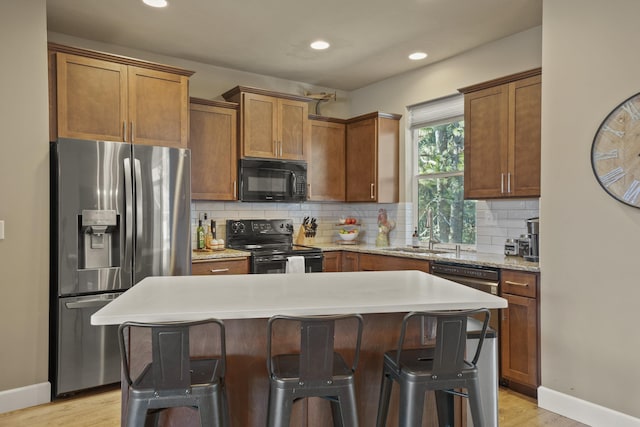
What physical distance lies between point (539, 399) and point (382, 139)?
9.26 ft

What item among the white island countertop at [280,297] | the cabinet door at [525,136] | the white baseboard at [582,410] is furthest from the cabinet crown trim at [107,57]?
the white baseboard at [582,410]

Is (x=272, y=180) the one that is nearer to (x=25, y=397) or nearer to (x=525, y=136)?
(x=525, y=136)

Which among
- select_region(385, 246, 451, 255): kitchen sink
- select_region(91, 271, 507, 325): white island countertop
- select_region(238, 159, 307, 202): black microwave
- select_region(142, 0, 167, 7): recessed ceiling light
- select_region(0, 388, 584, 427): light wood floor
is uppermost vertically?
select_region(142, 0, 167, 7): recessed ceiling light

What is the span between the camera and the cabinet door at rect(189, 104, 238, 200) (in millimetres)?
4141

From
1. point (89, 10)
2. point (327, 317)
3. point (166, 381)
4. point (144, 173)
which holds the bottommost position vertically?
point (166, 381)

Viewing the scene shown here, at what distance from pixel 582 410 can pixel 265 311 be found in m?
2.25

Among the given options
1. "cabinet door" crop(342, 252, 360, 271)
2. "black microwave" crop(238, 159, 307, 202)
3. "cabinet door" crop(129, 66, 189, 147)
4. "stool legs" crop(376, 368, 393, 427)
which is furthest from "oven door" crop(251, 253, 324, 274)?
"stool legs" crop(376, 368, 393, 427)

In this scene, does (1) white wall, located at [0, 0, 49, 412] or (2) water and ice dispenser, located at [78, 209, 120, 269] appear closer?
(1) white wall, located at [0, 0, 49, 412]

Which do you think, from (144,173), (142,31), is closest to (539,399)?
(144,173)

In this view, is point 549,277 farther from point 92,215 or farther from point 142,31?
point 142,31

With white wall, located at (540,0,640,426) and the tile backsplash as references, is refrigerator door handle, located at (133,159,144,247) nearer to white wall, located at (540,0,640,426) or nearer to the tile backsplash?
the tile backsplash

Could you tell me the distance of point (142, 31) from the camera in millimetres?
3676

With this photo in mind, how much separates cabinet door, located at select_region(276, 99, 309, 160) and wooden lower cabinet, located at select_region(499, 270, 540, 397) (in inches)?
94.6

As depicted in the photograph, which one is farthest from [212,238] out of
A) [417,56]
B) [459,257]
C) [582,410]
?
[582,410]
